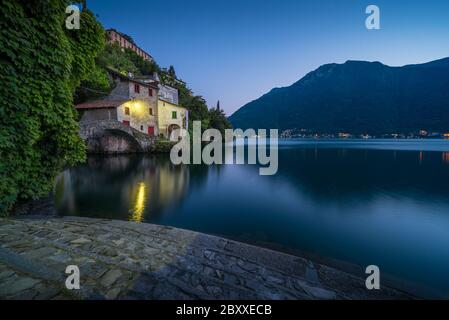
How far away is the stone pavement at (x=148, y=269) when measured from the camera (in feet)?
11.8

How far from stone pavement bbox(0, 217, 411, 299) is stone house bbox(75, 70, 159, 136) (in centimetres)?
3043

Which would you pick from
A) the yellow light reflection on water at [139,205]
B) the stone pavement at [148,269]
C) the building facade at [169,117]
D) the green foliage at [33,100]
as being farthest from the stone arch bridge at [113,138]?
the stone pavement at [148,269]

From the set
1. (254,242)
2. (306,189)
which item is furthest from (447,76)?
(254,242)

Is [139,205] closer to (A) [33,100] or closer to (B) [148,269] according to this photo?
(A) [33,100]

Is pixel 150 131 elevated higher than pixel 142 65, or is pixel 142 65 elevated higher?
pixel 142 65

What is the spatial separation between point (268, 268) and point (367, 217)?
10071mm

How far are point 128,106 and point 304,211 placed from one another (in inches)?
Answer: 1303

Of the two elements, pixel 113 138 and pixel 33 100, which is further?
pixel 113 138

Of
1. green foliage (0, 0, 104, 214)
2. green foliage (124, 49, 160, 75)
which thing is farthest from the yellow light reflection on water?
green foliage (124, 49, 160, 75)

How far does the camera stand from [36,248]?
4.59 metres

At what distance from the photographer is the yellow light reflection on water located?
10581 millimetres

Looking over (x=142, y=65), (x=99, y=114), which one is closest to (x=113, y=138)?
(x=99, y=114)

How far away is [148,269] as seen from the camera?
4.38 meters
